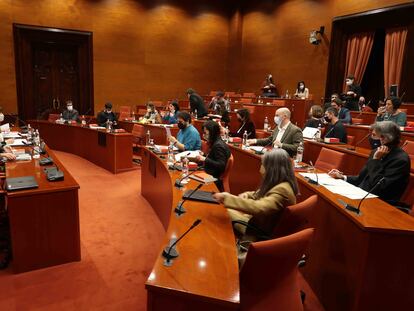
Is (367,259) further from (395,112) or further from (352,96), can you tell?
(352,96)

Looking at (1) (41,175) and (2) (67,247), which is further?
(1) (41,175)

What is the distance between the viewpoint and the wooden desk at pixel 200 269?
144 centimetres

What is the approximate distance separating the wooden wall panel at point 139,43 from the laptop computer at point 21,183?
8.15 meters

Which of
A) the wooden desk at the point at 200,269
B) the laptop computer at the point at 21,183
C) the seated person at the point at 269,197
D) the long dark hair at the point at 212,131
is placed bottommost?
the wooden desk at the point at 200,269

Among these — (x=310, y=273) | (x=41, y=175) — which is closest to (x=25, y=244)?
(x=41, y=175)

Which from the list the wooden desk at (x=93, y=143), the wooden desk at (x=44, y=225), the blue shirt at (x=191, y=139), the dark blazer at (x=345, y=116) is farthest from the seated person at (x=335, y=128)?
the wooden desk at (x=44, y=225)

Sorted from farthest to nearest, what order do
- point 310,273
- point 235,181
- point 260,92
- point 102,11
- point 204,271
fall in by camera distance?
point 260,92
point 102,11
point 235,181
point 310,273
point 204,271

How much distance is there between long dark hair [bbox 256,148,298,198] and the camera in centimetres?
221

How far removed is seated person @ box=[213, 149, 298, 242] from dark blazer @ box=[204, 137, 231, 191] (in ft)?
3.70

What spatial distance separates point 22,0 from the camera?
31.7 feet

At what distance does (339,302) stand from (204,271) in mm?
1176

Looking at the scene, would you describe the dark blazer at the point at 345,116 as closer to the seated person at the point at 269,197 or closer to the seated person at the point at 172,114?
the seated person at the point at 172,114

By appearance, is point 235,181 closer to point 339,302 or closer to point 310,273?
point 310,273

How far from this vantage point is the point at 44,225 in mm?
2857
